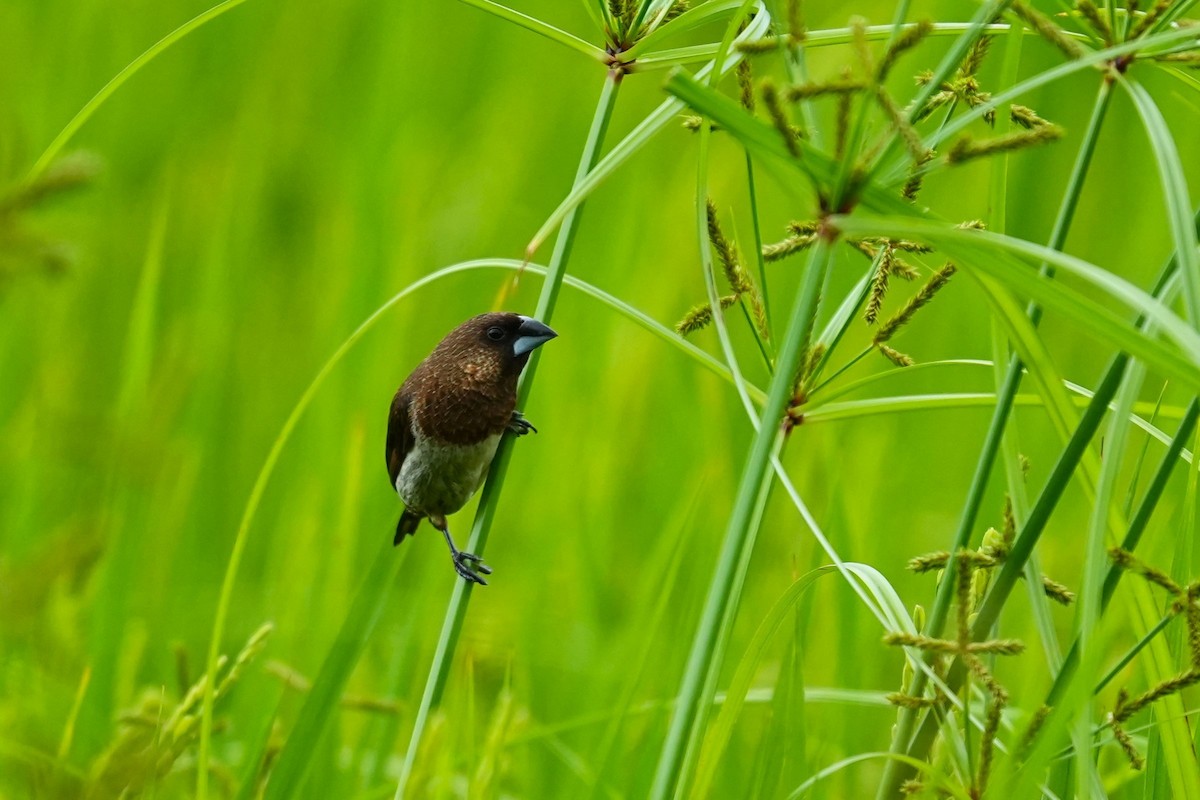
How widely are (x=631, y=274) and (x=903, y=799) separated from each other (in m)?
2.96

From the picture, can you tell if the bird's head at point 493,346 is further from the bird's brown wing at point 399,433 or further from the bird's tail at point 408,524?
the bird's tail at point 408,524

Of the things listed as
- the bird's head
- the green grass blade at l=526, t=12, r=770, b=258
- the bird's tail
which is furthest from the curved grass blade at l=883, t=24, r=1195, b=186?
the bird's tail

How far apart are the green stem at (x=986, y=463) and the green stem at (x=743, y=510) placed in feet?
0.89

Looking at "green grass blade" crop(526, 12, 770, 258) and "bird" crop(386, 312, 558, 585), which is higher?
"green grass blade" crop(526, 12, 770, 258)

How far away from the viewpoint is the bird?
2332 mm

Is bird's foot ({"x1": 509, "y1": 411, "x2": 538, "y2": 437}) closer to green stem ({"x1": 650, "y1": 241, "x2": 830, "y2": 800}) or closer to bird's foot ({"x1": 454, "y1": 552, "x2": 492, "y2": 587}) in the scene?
bird's foot ({"x1": 454, "y1": 552, "x2": 492, "y2": 587})

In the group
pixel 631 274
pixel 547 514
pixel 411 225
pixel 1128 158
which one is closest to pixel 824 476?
pixel 547 514

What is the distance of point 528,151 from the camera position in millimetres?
5285

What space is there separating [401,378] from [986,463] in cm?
302

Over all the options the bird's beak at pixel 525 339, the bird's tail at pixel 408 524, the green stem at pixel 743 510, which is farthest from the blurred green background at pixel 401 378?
the green stem at pixel 743 510

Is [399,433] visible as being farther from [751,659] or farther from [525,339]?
[751,659]

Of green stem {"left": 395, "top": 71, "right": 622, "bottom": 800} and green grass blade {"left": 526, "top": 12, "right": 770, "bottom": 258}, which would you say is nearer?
green grass blade {"left": 526, "top": 12, "right": 770, "bottom": 258}

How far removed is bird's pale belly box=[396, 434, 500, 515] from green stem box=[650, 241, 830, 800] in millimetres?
1127

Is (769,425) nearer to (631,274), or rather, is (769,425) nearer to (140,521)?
(140,521)
